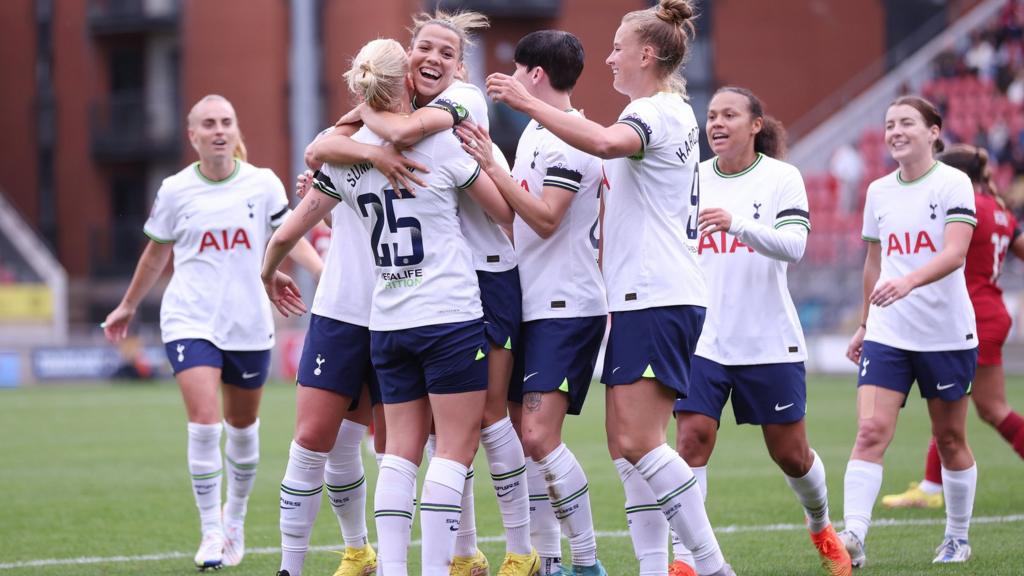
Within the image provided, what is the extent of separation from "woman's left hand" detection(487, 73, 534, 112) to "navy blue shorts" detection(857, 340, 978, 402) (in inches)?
108

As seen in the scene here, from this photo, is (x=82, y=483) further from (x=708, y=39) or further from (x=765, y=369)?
(x=708, y=39)

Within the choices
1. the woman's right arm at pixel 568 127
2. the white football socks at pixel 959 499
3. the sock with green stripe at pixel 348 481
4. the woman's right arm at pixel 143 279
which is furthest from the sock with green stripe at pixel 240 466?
the white football socks at pixel 959 499

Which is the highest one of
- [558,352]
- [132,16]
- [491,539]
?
[132,16]

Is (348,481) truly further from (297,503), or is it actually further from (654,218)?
(654,218)

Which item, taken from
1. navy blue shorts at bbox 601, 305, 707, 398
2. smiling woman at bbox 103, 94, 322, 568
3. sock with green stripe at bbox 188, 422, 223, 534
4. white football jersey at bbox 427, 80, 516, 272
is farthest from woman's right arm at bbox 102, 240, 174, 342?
navy blue shorts at bbox 601, 305, 707, 398

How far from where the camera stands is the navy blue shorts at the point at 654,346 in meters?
5.51

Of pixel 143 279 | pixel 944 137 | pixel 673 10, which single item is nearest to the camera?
pixel 673 10

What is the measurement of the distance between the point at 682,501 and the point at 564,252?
3.87 feet

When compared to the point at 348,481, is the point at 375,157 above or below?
above

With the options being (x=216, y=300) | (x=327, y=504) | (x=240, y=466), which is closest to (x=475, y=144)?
(x=216, y=300)

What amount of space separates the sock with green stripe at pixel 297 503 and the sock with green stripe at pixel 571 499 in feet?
3.48

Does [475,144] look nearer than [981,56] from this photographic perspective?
Yes

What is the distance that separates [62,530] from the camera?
28.5 ft

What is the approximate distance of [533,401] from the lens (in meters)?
5.84
